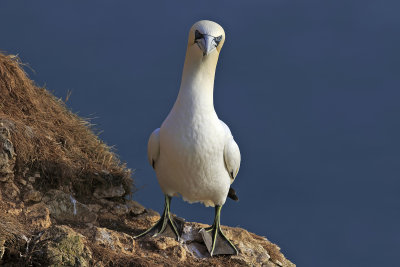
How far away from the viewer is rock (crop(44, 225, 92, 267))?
8.32m

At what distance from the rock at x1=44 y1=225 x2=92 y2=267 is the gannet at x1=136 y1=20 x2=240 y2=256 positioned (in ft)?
5.52

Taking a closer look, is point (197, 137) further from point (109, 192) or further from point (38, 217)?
point (109, 192)

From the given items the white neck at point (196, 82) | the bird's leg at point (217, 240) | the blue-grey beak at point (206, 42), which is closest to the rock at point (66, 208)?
the bird's leg at point (217, 240)

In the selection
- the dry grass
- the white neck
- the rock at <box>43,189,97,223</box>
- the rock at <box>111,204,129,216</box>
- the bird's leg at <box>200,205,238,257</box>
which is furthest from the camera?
the rock at <box>111,204,129,216</box>

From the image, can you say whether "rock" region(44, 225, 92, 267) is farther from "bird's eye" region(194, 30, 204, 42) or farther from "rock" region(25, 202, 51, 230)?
"bird's eye" region(194, 30, 204, 42)

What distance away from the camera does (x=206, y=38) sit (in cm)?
950

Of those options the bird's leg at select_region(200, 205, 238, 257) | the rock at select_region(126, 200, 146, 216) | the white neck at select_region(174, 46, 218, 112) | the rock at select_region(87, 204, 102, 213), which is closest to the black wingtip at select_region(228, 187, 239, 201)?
the bird's leg at select_region(200, 205, 238, 257)

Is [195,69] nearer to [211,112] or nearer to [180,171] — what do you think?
[211,112]

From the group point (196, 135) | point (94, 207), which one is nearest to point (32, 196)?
point (94, 207)

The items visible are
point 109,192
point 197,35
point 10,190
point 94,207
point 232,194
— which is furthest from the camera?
point 109,192

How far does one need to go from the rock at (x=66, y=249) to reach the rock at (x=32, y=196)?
1.79 meters

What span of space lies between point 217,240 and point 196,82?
2077 mm

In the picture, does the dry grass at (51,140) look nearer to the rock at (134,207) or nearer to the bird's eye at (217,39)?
the rock at (134,207)

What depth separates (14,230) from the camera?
345 inches
